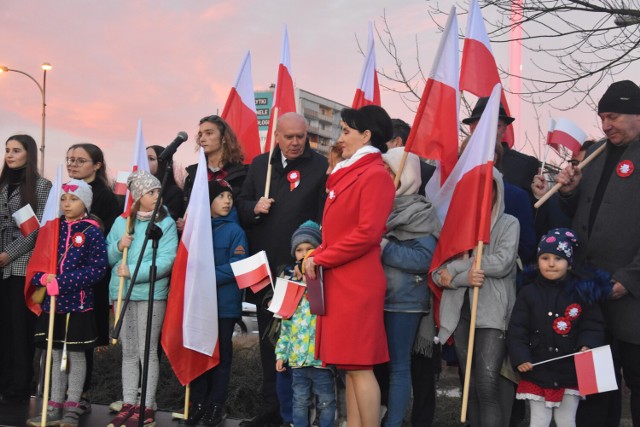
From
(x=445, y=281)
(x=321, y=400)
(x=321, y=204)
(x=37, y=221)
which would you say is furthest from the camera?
(x=37, y=221)

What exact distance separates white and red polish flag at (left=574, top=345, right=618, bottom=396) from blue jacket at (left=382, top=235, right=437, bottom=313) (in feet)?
3.37

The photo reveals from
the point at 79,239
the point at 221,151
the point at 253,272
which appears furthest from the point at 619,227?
the point at 79,239

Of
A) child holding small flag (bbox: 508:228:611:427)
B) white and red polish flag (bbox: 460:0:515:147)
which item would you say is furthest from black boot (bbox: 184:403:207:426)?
white and red polish flag (bbox: 460:0:515:147)

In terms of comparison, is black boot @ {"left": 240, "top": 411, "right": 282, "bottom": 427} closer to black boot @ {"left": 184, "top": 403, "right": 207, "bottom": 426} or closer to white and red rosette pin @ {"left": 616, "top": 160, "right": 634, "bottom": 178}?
black boot @ {"left": 184, "top": 403, "right": 207, "bottom": 426}

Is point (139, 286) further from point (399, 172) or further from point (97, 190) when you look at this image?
point (399, 172)

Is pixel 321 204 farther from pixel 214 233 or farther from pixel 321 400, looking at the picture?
pixel 321 400

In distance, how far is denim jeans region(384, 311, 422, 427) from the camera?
4.76 m

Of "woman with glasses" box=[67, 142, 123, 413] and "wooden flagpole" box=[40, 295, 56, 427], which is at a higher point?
"woman with glasses" box=[67, 142, 123, 413]

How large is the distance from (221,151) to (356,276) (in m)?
2.25

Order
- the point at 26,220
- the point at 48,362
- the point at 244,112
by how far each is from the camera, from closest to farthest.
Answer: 1. the point at 48,362
2. the point at 26,220
3. the point at 244,112

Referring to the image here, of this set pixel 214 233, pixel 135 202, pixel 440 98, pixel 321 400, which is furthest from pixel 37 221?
pixel 440 98

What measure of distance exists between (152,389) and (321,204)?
1.94m

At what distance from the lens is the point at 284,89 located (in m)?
6.89

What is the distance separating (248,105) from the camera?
287 inches
